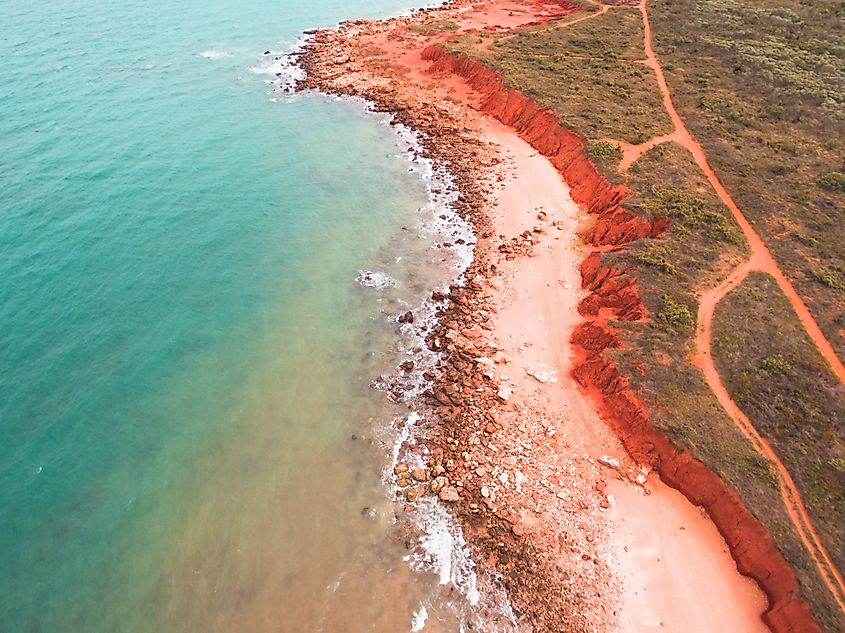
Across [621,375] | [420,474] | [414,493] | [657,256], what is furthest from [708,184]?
[414,493]

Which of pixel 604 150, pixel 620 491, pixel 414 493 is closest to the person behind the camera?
pixel 620 491

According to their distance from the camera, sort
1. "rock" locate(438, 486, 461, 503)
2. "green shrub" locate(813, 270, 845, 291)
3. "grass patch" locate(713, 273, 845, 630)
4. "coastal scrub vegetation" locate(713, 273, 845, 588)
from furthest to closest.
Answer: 1. "green shrub" locate(813, 270, 845, 291)
2. "rock" locate(438, 486, 461, 503)
3. "coastal scrub vegetation" locate(713, 273, 845, 588)
4. "grass patch" locate(713, 273, 845, 630)

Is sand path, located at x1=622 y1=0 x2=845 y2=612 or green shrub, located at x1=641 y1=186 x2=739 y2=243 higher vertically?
green shrub, located at x1=641 y1=186 x2=739 y2=243

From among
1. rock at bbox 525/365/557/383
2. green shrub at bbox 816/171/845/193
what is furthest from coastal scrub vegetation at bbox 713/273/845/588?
green shrub at bbox 816/171/845/193

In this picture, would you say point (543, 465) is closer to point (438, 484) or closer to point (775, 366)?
point (438, 484)

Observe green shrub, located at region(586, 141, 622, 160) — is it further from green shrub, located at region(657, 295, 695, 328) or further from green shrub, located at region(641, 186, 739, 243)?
green shrub, located at region(657, 295, 695, 328)

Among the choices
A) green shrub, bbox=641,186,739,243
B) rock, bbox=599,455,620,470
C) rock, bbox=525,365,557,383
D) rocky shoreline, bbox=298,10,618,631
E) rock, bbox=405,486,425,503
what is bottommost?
rock, bbox=405,486,425,503
